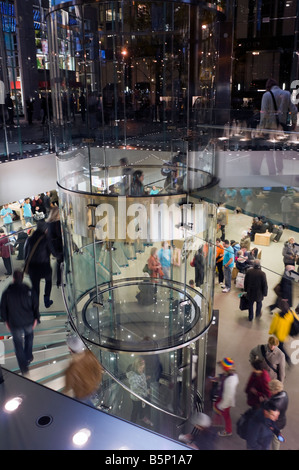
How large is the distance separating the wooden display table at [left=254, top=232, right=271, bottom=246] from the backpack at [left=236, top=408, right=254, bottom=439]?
15.6 ft

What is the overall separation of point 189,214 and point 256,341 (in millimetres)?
3102

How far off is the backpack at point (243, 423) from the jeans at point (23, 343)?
8.48ft

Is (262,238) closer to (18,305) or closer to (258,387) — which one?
(258,387)

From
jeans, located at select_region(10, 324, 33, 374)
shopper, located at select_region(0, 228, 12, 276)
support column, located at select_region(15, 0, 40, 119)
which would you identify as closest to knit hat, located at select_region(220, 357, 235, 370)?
jeans, located at select_region(10, 324, 33, 374)

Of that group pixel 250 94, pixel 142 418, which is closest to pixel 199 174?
pixel 142 418

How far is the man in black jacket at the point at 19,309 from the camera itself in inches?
171

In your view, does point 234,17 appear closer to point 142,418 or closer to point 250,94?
point 250,94

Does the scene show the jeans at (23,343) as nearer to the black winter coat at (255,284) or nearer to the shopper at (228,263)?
the black winter coat at (255,284)

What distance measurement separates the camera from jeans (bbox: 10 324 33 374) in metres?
4.53

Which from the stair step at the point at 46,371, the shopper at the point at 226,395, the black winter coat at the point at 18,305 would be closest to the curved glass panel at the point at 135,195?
the shopper at the point at 226,395

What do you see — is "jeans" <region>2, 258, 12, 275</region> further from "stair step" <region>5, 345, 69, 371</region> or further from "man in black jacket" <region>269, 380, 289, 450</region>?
"man in black jacket" <region>269, 380, 289, 450</region>

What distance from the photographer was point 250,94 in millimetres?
13812

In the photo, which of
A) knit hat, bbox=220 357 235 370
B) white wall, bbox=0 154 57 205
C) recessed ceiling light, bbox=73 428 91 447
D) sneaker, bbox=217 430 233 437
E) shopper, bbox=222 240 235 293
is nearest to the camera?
recessed ceiling light, bbox=73 428 91 447

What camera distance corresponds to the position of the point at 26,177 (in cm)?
902
